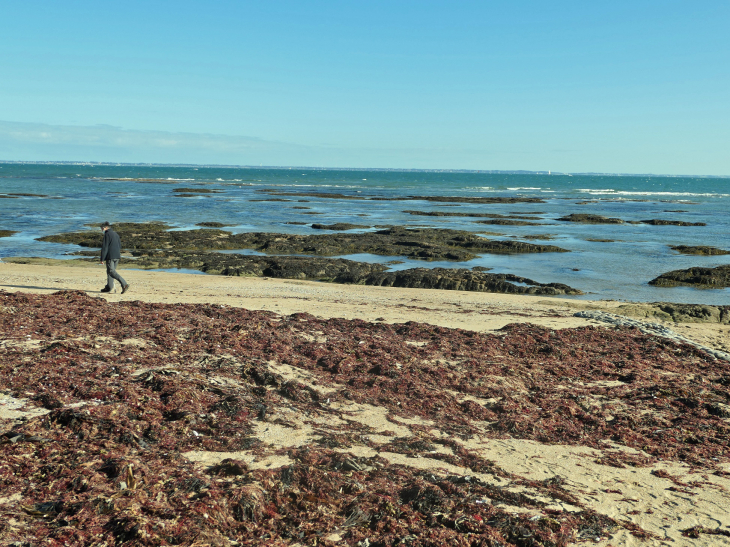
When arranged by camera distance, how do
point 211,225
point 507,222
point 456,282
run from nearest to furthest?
1. point 456,282
2. point 211,225
3. point 507,222

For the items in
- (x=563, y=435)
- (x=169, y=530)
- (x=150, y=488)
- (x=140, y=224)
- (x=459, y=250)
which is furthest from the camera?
(x=140, y=224)

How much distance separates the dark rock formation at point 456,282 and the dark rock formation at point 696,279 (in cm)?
533

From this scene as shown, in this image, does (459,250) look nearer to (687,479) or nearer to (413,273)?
(413,273)

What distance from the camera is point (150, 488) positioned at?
5805mm

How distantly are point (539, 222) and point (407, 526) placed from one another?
50.1m

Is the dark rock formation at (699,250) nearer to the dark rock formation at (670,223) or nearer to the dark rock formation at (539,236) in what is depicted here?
the dark rock formation at (539,236)

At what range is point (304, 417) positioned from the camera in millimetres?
8219

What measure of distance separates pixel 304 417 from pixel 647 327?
1088 cm

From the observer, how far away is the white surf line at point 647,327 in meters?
13.3

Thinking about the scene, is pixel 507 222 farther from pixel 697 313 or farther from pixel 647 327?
pixel 647 327

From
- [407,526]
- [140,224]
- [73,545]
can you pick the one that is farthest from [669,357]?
[140,224]

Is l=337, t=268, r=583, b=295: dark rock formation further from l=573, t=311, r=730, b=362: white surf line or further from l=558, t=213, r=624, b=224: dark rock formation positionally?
l=558, t=213, r=624, b=224: dark rock formation

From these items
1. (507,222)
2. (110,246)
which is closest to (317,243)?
(110,246)

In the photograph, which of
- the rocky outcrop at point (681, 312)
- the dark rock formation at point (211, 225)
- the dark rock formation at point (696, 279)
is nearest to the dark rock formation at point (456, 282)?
the rocky outcrop at point (681, 312)
